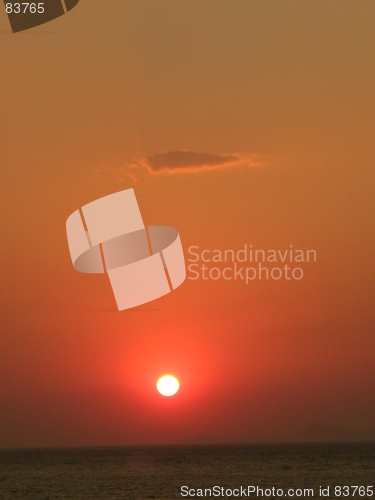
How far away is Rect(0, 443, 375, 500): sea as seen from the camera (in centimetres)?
3422

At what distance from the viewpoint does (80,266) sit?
16531mm

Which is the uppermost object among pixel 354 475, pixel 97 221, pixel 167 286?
pixel 97 221

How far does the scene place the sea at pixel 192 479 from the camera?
3422cm

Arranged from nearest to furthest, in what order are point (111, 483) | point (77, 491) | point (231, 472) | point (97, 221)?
point (97, 221)
point (77, 491)
point (111, 483)
point (231, 472)

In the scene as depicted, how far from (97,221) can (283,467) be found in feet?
150

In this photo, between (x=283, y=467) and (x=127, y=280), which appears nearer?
(x=127, y=280)

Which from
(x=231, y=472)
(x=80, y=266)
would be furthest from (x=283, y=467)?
(x=80, y=266)

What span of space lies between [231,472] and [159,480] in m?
8.42

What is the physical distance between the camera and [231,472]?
5041cm

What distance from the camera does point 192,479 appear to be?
43719 mm

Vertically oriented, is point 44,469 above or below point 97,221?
below

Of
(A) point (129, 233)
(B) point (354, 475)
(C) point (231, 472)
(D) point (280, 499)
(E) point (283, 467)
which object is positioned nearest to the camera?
(A) point (129, 233)

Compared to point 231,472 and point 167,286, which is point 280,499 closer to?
point 167,286

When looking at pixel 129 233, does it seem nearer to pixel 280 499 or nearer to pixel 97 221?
pixel 97 221
